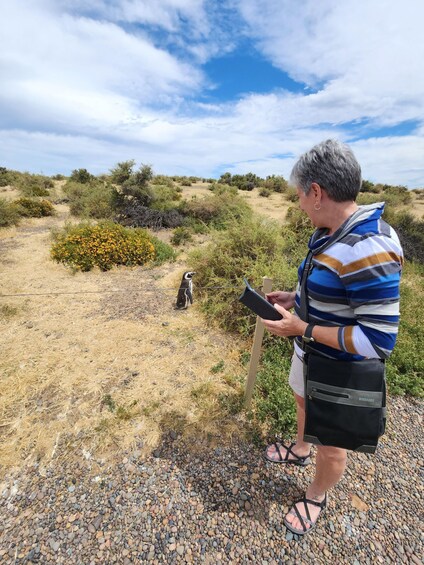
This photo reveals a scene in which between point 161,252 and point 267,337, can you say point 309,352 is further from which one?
point 161,252

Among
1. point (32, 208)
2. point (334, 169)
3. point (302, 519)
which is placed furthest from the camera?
point (32, 208)

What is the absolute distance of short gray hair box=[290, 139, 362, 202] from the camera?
1137 millimetres

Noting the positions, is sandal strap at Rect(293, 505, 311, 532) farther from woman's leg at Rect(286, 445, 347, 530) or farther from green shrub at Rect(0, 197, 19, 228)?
green shrub at Rect(0, 197, 19, 228)

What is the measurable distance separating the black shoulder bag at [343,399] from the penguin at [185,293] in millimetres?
3493

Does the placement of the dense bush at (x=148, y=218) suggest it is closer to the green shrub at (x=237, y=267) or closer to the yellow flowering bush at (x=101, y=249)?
the yellow flowering bush at (x=101, y=249)

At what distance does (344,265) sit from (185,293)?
150 inches

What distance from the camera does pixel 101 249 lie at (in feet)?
21.8

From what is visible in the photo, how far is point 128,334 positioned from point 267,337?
6.51ft

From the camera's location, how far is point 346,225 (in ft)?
3.81

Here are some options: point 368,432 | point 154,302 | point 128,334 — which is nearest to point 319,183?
point 368,432

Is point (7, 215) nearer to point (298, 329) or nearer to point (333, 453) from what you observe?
point (298, 329)

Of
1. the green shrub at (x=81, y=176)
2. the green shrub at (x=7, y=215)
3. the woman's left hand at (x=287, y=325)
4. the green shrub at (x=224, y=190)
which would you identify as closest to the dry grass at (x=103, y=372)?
the woman's left hand at (x=287, y=325)

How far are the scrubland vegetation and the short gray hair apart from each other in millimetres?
892

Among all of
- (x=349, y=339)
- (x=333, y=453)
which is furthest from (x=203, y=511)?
(x=349, y=339)
